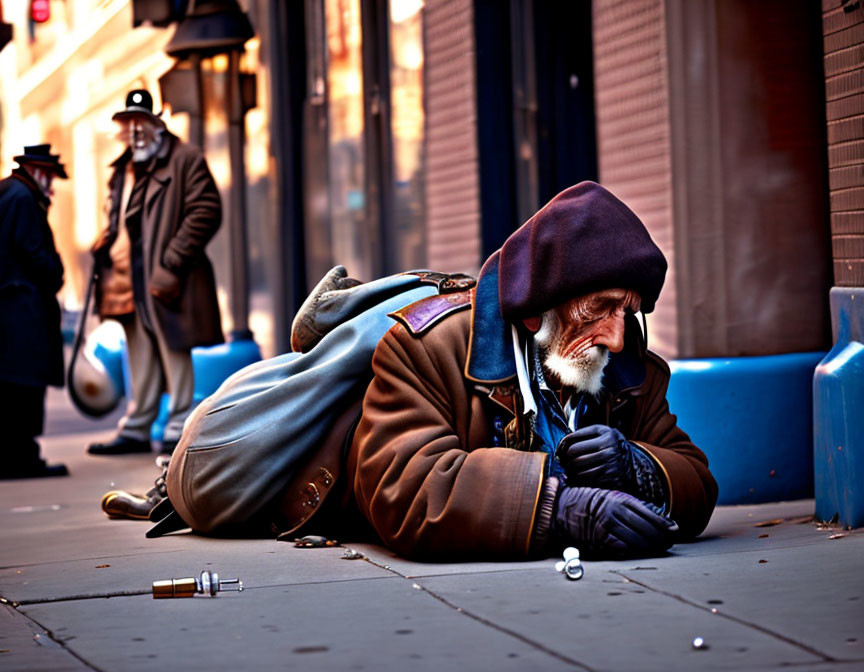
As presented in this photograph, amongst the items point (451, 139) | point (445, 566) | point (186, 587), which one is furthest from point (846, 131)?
point (451, 139)

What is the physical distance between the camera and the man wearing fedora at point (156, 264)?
9.88 meters

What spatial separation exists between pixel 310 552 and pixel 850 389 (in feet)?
6.24

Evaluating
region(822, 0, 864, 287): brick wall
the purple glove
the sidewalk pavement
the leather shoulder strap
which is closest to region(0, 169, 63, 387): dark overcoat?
the sidewalk pavement

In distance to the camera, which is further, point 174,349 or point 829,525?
point 174,349

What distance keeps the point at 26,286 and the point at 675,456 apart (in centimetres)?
530

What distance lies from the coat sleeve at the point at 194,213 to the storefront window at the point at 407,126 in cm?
123

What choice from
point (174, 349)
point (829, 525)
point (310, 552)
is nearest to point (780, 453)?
point (829, 525)

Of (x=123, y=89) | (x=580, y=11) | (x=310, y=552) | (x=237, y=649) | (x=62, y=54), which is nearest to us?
(x=237, y=649)

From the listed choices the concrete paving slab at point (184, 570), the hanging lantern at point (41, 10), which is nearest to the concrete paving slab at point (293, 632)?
the concrete paving slab at point (184, 570)

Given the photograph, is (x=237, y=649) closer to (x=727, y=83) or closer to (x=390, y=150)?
(x=727, y=83)

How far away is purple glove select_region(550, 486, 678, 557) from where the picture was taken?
466cm

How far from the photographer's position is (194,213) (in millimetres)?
9844

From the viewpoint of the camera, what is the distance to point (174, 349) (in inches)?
398

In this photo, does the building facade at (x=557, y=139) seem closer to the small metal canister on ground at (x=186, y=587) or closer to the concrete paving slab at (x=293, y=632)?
the concrete paving slab at (x=293, y=632)
